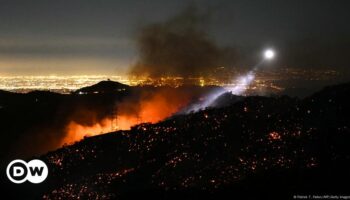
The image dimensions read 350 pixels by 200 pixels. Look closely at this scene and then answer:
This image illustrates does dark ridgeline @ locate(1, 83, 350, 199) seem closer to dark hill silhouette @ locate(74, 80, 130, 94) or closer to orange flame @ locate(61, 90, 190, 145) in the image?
orange flame @ locate(61, 90, 190, 145)

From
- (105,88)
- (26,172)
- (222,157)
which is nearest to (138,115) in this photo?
(105,88)

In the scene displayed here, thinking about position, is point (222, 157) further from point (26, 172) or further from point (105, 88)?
point (105, 88)

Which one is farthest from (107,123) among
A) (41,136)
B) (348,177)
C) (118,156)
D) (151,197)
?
(348,177)

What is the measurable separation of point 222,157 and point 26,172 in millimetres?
15635

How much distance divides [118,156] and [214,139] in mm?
8104

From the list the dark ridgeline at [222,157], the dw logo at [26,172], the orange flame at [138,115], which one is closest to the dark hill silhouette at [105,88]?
the orange flame at [138,115]

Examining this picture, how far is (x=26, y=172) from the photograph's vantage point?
34875 millimetres

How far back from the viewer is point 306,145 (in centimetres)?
2978

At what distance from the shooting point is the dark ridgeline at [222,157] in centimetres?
2625

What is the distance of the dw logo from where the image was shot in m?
34.5

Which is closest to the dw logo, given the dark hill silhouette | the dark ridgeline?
the dark ridgeline

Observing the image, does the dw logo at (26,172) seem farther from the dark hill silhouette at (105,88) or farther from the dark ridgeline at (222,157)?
the dark hill silhouette at (105,88)

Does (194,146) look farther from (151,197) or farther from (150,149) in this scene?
(151,197)

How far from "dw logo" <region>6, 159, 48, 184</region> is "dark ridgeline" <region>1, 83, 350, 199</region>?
2.01ft
